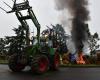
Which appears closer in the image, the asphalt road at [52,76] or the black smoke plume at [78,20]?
the asphalt road at [52,76]

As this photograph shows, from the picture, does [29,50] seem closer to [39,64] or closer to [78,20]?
[39,64]

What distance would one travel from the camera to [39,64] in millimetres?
18547

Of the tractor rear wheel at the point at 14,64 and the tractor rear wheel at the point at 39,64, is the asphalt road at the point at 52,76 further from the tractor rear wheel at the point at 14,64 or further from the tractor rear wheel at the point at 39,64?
the tractor rear wheel at the point at 14,64

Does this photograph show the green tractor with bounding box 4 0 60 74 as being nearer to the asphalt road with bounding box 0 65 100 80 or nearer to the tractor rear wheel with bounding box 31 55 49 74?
the tractor rear wheel with bounding box 31 55 49 74

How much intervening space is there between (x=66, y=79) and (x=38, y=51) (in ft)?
15.7

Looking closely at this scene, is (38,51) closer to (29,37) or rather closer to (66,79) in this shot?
(29,37)

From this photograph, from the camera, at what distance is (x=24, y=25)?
20406 millimetres

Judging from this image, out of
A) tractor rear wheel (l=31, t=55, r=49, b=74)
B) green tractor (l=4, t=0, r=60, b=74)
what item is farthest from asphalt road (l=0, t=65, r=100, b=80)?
green tractor (l=4, t=0, r=60, b=74)

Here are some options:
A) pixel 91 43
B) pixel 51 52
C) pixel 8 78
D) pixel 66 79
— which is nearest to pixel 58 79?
pixel 66 79

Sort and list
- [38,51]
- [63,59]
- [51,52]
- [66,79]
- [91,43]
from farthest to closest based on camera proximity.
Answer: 1. [91,43]
2. [63,59]
3. [51,52]
4. [38,51]
5. [66,79]

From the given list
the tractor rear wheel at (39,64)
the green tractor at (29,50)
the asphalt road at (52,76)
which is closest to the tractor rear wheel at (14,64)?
the green tractor at (29,50)

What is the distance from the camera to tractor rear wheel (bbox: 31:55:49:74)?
1819cm

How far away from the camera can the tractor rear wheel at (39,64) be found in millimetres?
18188

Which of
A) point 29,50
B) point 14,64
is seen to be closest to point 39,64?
point 29,50
